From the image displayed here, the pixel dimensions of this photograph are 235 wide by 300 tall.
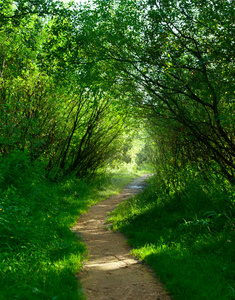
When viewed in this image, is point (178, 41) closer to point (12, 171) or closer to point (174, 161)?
point (174, 161)

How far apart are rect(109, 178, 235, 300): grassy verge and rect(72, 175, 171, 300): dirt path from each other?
22cm

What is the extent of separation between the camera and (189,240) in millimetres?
5828

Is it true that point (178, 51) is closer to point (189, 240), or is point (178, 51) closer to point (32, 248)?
point (189, 240)

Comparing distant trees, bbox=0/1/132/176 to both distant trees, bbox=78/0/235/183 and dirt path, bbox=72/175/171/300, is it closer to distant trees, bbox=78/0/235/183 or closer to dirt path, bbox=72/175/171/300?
distant trees, bbox=78/0/235/183

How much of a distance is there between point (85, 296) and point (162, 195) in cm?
636

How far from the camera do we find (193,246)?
544cm

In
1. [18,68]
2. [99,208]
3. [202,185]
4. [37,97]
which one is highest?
[18,68]

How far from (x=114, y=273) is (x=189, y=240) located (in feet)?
6.00

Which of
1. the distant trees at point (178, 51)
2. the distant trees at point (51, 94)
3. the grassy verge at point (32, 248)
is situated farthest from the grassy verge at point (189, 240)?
the distant trees at point (51, 94)

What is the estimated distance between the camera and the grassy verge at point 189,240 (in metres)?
4.11

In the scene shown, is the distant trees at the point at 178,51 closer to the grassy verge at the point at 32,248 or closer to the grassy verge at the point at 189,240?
the grassy verge at the point at 189,240

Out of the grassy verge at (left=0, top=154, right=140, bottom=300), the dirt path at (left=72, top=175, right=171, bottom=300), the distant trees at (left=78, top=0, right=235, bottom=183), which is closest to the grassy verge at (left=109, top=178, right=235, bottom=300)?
the dirt path at (left=72, top=175, right=171, bottom=300)

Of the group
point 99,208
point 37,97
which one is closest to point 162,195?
point 99,208

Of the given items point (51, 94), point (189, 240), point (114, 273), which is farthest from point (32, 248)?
point (51, 94)
